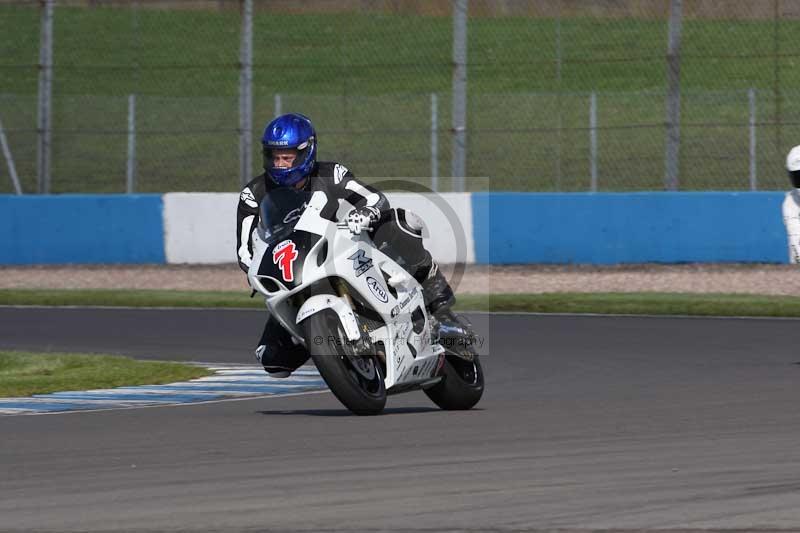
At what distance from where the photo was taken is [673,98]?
21.7 m

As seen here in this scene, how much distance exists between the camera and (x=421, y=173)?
2425 cm

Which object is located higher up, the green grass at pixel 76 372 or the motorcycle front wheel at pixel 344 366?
the motorcycle front wheel at pixel 344 366

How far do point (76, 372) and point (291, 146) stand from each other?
13.0ft

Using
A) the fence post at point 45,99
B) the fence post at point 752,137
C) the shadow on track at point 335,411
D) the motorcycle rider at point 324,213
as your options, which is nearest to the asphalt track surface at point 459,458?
the shadow on track at point 335,411

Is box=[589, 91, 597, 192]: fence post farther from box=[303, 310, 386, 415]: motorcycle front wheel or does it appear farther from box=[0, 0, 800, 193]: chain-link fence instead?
box=[303, 310, 386, 415]: motorcycle front wheel

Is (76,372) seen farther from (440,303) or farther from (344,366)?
(344,366)

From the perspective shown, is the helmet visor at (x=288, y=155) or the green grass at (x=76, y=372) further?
the green grass at (x=76, y=372)

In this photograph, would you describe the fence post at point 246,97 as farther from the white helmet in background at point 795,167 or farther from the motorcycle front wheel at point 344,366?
the motorcycle front wheel at point 344,366

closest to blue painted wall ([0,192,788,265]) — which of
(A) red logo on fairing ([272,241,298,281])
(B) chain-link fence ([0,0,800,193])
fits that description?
(B) chain-link fence ([0,0,800,193])

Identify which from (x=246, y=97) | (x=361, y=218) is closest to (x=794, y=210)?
(x=361, y=218)

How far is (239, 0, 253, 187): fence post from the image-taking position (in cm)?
2303

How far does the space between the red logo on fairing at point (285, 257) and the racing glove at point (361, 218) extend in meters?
0.34

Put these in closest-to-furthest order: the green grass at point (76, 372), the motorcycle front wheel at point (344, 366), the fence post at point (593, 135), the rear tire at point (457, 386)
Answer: the motorcycle front wheel at point (344, 366) → the rear tire at point (457, 386) → the green grass at point (76, 372) → the fence post at point (593, 135)

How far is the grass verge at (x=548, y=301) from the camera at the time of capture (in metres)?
17.8
